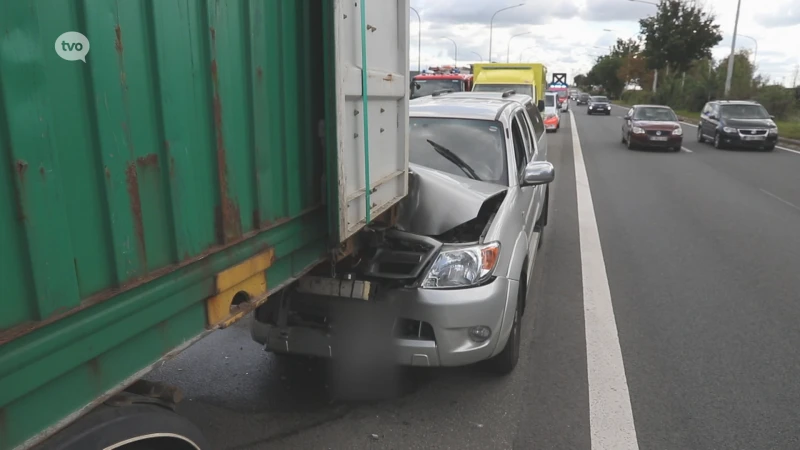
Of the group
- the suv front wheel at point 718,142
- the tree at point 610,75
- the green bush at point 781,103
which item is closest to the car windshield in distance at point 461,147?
the suv front wheel at point 718,142

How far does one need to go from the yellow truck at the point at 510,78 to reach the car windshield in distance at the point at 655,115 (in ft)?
11.2

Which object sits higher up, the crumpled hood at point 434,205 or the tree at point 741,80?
the tree at point 741,80

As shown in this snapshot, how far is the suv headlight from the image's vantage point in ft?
12.1

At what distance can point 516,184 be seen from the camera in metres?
5.01

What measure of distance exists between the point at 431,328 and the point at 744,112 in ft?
69.9

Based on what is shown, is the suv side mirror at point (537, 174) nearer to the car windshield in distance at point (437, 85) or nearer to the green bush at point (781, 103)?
the car windshield in distance at point (437, 85)

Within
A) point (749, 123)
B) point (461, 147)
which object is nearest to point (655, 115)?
point (749, 123)

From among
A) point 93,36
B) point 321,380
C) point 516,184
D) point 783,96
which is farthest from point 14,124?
point 783,96

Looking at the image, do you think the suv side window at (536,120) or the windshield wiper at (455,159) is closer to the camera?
the windshield wiper at (455,159)

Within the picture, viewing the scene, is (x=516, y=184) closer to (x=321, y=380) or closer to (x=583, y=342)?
(x=583, y=342)

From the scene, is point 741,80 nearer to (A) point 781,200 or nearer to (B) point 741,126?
(B) point 741,126

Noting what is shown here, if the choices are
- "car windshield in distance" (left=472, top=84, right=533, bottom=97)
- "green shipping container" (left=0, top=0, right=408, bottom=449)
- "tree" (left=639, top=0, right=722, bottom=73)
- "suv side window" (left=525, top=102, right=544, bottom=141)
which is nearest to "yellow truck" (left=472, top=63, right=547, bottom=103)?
"car windshield in distance" (left=472, top=84, right=533, bottom=97)

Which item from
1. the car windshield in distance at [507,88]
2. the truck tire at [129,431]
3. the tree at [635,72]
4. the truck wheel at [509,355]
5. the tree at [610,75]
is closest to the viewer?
the truck tire at [129,431]

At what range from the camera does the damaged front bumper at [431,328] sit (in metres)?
3.62
